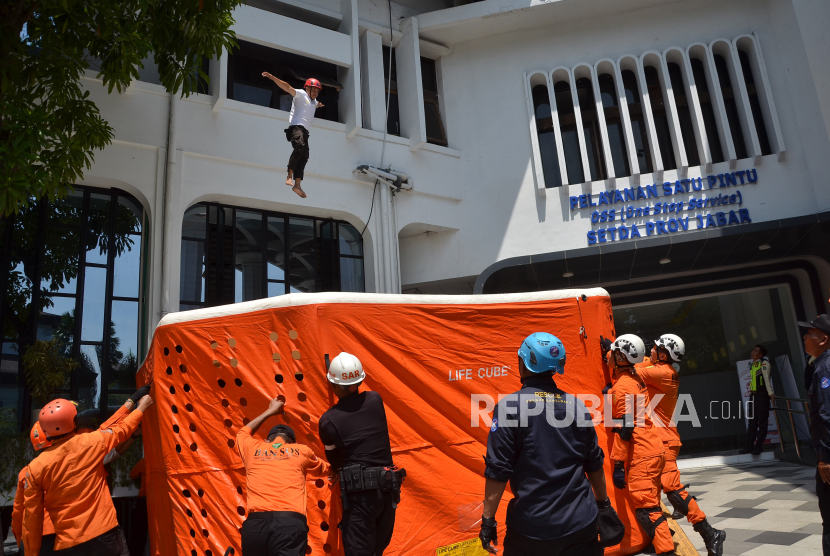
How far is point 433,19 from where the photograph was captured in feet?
46.8

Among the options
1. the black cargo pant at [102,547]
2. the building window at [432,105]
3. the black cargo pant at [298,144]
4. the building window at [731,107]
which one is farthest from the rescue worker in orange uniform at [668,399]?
the building window at [731,107]

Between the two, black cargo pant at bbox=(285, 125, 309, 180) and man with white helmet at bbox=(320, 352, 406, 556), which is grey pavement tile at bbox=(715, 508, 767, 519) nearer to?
man with white helmet at bbox=(320, 352, 406, 556)

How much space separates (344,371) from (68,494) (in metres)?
2.31

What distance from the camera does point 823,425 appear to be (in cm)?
436

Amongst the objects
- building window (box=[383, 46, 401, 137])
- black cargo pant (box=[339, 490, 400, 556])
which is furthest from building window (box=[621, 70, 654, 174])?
black cargo pant (box=[339, 490, 400, 556])

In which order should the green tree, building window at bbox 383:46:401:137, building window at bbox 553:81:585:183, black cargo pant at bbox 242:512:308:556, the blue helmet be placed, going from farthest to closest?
building window at bbox 553:81:585:183 < building window at bbox 383:46:401:137 < the green tree < black cargo pant at bbox 242:512:308:556 < the blue helmet

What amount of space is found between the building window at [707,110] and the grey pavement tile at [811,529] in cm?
928

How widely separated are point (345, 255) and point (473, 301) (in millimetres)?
7464

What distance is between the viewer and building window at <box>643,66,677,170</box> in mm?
14156

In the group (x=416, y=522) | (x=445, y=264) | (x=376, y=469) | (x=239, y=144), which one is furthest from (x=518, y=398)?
(x=445, y=264)

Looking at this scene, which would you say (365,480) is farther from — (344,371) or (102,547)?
(102,547)

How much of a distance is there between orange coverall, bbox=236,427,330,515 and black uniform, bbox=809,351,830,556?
12.2 ft

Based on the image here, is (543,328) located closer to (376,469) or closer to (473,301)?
(473,301)

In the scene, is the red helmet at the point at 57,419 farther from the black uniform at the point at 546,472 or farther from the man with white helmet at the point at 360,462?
the black uniform at the point at 546,472
